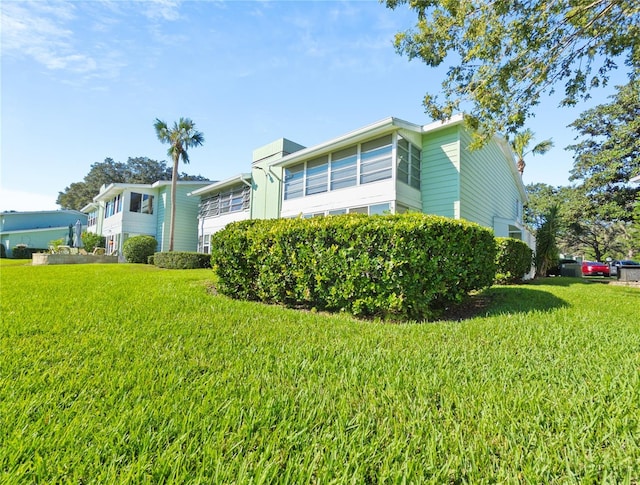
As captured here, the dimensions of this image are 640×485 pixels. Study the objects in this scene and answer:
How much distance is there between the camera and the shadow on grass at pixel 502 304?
494 cm

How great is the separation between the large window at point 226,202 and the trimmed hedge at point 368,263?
524 inches

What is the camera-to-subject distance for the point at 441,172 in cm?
1123

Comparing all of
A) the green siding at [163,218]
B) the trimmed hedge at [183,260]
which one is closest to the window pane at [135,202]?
the green siding at [163,218]

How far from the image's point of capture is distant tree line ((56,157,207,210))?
51.9 metres

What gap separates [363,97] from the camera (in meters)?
9.80

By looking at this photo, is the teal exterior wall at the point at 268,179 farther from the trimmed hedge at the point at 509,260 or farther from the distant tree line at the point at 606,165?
Result: the distant tree line at the point at 606,165

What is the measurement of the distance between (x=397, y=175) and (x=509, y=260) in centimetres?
450

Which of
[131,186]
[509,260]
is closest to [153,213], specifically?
[131,186]

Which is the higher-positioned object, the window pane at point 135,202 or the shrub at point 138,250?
the window pane at point 135,202

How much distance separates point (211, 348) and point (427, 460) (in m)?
2.18

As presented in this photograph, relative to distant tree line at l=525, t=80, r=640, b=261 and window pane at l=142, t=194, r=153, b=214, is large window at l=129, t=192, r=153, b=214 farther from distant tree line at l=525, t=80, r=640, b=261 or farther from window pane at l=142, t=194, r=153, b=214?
distant tree line at l=525, t=80, r=640, b=261

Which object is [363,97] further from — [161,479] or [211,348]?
[161,479]

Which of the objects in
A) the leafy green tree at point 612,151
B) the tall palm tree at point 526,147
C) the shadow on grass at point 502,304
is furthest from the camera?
the tall palm tree at point 526,147

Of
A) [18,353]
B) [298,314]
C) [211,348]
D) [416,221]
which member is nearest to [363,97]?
[416,221]
